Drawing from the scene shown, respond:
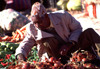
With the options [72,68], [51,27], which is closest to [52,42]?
[51,27]

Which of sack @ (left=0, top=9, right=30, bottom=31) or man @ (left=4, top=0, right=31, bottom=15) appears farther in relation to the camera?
man @ (left=4, top=0, right=31, bottom=15)

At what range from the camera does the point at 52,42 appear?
2260mm

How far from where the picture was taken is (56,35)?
2.36 m

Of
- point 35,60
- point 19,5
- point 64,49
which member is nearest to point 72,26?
point 64,49

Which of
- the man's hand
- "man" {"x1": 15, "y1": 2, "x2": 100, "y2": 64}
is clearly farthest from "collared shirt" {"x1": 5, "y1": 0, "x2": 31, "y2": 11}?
the man's hand

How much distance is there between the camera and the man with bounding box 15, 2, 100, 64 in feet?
7.03

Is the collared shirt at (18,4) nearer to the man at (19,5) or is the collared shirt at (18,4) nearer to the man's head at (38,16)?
the man at (19,5)

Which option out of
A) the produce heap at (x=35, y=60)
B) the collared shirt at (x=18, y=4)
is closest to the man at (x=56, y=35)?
the produce heap at (x=35, y=60)

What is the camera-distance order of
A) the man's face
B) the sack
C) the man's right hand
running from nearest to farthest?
1. the man's right hand
2. the man's face
3. the sack

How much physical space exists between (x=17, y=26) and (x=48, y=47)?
2.89m

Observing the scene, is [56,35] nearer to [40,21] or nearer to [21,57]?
[40,21]

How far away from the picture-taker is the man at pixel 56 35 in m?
2.14

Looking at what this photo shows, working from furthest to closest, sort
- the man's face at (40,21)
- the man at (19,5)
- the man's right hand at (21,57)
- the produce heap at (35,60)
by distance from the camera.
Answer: the man at (19,5) < the man's face at (40,21) < the man's right hand at (21,57) < the produce heap at (35,60)

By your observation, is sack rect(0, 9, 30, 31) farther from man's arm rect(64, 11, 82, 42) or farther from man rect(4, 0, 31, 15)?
man rect(4, 0, 31, 15)
